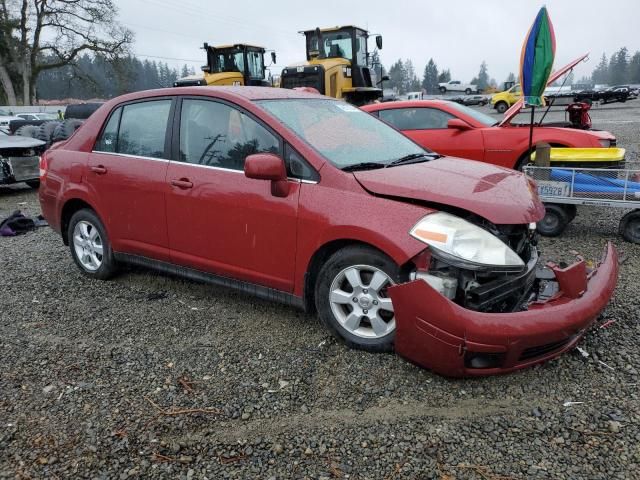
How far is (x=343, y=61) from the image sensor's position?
14.4 metres

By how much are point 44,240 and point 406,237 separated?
17.4ft

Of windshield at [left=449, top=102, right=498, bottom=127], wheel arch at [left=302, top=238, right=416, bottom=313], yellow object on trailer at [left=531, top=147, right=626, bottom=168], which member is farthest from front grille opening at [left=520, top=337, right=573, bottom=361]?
windshield at [left=449, top=102, right=498, bottom=127]

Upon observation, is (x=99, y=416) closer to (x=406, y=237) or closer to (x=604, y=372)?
(x=406, y=237)

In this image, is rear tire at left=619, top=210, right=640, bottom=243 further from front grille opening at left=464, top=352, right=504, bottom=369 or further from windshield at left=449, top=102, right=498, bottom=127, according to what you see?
front grille opening at left=464, top=352, right=504, bottom=369

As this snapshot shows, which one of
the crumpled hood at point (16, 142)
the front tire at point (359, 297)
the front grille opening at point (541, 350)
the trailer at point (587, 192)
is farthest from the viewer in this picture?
the crumpled hood at point (16, 142)

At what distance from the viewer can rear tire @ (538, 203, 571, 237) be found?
5961 millimetres

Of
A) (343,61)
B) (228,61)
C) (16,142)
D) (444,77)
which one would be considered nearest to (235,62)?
(228,61)

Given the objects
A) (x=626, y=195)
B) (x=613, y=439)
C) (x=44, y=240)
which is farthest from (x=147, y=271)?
(x=626, y=195)

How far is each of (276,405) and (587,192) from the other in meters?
4.45

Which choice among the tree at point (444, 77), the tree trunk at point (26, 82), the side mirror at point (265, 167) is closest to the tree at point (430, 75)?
the tree at point (444, 77)

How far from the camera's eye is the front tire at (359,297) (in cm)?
317

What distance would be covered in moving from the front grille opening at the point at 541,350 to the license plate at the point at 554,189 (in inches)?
129

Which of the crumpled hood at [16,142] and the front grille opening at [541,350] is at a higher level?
the crumpled hood at [16,142]

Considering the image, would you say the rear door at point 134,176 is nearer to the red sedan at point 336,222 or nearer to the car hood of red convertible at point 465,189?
the red sedan at point 336,222
